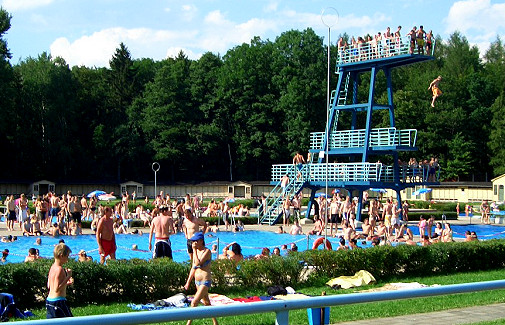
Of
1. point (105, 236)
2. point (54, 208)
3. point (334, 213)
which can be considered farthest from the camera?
point (334, 213)

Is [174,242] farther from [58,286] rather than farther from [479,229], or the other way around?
[58,286]

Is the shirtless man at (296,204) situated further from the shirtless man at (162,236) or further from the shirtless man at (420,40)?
the shirtless man at (162,236)

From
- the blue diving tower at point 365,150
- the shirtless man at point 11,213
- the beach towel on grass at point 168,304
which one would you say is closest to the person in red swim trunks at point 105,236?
the beach towel on grass at point 168,304

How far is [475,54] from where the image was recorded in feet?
286

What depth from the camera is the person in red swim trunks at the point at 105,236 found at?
51.7 feet

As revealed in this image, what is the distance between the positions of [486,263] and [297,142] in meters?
51.0

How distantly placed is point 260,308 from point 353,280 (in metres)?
10.7

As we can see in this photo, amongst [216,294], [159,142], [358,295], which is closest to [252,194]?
[159,142]

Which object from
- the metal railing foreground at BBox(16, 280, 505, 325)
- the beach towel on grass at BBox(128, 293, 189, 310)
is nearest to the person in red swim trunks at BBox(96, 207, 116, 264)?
the beach towel on grass at BBox(128, 293, 189, 310)

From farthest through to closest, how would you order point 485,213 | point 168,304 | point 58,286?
1. point 485,213
2. point 168,304
3. point 58,286

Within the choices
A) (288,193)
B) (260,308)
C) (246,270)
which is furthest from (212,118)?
(260,308)

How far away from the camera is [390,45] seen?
3684 centimetres

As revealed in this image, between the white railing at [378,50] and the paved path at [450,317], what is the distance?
26521mm

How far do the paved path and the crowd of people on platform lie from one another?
26521 mm
